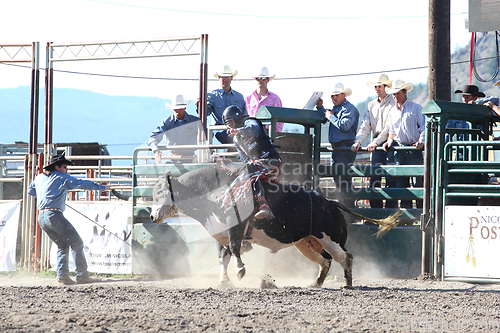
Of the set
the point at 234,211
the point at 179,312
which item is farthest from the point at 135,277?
the point at 179,312

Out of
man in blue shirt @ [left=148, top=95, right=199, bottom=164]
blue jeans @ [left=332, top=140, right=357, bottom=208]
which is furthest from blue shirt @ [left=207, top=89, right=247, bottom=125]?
blue jeans @ [left=332, top=140, right=357, bottom=208]

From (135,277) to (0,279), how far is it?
7.70ft

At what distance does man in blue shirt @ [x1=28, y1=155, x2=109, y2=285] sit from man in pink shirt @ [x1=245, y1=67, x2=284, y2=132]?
2.77 meters

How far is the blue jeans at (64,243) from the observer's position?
8484mm

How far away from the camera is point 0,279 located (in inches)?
366

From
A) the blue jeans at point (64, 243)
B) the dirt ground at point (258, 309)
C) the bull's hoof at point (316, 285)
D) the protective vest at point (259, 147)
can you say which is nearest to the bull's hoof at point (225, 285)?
the dirt ground at point (258, 309)

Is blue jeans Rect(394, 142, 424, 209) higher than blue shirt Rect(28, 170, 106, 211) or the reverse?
higher

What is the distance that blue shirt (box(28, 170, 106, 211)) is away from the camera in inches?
339

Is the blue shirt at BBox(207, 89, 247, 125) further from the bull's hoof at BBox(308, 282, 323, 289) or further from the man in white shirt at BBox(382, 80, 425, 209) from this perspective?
the bull's hoof at BBox(308, 282, 323, 289)

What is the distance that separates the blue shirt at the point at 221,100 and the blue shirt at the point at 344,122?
150 cm

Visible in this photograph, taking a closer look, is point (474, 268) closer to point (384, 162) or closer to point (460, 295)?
point (460, 295)

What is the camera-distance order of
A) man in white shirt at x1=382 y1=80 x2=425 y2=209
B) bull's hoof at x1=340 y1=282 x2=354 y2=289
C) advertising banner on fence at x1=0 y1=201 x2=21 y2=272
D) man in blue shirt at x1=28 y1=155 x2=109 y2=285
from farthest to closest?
advertising banner on fence at x1=0 y1=201 x2=21 y2=272
man in blue shirt at x1=28 y1=155 x2=109 y2=285
man in white shirt at x1=382 y1=80 x2=425 y2=209
bull's hoof at x1=340 y1=282 x2=354 y2=289

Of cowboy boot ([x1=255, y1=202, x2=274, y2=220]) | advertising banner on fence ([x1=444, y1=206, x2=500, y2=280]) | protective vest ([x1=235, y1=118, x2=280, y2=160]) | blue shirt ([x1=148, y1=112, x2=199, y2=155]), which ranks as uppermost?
blue shirt ([x1=148, y1=112, x2=199, y2=155])

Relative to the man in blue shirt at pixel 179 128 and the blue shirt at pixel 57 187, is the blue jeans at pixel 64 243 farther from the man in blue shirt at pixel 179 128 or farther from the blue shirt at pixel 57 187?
the man in blue shirt at pixel 179 128
